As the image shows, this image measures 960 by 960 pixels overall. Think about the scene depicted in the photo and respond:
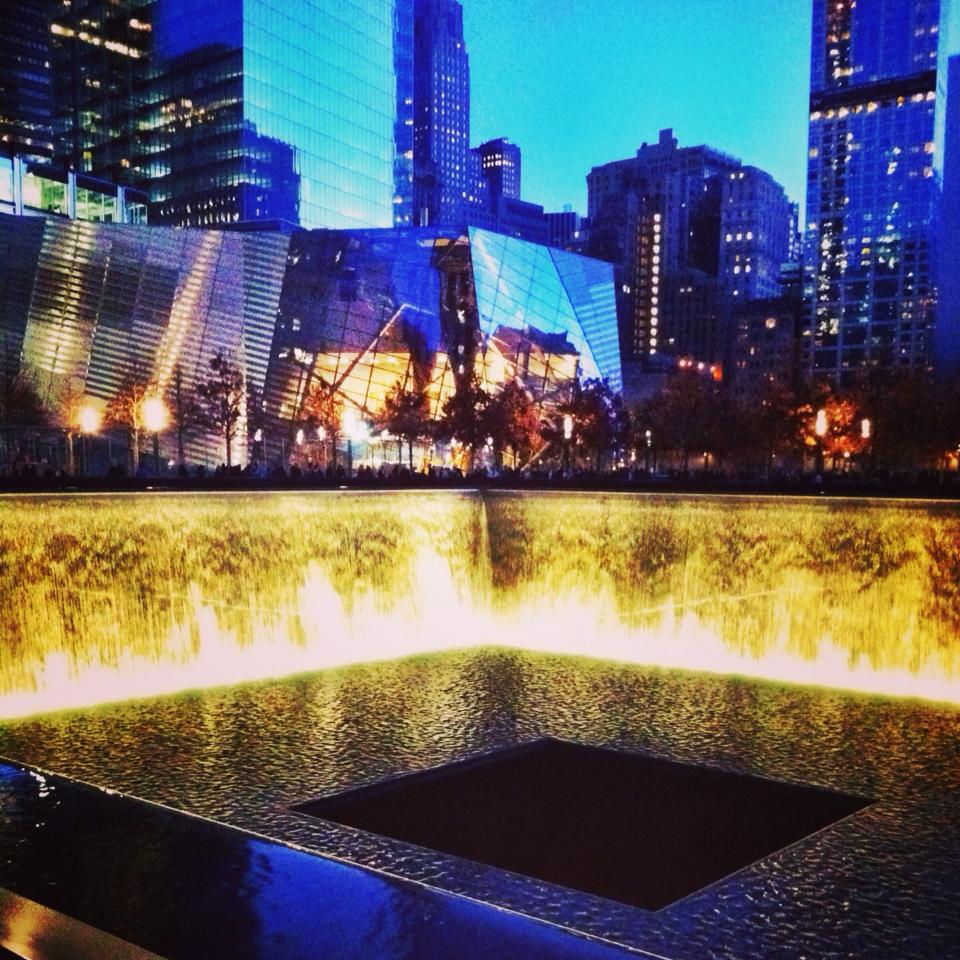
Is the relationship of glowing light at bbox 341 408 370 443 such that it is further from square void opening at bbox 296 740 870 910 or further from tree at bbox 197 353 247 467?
square void opening at bbox 296 740 870 910

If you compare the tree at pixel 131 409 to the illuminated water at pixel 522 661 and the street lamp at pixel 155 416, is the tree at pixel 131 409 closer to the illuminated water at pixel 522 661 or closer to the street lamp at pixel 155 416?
the street lamp at pixel 155 416

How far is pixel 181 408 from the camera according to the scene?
5588cm

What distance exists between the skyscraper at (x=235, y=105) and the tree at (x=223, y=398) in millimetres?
30067

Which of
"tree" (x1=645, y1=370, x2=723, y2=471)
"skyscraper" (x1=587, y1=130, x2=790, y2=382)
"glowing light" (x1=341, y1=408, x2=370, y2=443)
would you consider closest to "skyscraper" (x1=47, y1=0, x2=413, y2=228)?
"glowing light" (x1=341, y1=408, x2=370, y2=443)

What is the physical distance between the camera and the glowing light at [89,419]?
185 ft

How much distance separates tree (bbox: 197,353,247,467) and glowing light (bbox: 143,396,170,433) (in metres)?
2.14

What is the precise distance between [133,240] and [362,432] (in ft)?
54.7

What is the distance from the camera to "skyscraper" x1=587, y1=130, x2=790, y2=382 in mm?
176500

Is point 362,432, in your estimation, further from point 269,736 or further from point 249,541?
point 269,736

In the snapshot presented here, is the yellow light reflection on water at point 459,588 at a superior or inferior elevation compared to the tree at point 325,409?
inferior

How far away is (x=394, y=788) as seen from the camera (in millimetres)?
10039

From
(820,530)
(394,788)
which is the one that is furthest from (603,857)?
(820,530)

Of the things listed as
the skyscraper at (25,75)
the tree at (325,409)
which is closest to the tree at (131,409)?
the tree at (325,409)

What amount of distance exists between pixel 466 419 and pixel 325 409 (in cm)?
855
